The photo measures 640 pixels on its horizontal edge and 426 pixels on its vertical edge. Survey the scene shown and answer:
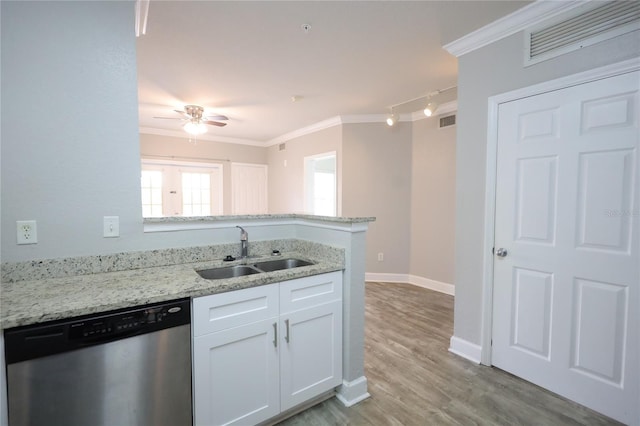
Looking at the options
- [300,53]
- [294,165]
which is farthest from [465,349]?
[294,165]

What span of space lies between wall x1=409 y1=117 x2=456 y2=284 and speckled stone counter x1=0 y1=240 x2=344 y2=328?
9.03 feet

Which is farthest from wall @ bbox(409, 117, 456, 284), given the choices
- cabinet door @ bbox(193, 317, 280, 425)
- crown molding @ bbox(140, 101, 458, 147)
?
cabinet door @ bbox(193, 317, 280, 425)

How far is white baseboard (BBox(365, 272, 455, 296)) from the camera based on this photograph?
412cm

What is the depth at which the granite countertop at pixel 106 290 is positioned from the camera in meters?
1.10

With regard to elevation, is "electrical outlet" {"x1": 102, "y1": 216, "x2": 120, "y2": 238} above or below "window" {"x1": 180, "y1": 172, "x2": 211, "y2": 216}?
below

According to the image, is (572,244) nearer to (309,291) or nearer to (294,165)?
(309,291)

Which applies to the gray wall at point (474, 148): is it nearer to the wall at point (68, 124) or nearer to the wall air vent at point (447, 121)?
the wall air vent at point (447, 121)

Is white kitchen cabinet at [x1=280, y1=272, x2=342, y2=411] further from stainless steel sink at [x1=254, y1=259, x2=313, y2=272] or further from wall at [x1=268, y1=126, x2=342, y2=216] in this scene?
wall at [x1=268, y1=126, x2=342, y2=216]

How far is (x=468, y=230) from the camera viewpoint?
2400 millimetres

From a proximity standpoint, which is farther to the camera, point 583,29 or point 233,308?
point 583,29

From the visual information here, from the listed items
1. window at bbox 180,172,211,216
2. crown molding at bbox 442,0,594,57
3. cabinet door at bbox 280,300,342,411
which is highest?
crown molding at bbox 442,0,594,57

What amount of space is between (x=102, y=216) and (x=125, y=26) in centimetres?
109

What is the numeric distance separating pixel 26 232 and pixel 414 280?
4.41 metres

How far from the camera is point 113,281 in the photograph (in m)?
1.46
